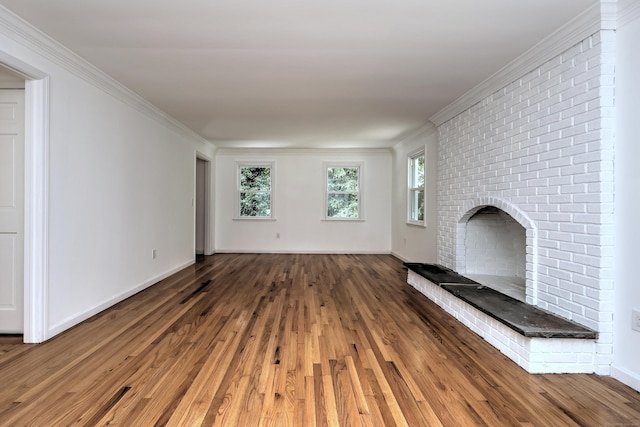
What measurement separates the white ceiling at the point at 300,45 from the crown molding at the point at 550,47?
0.22 feet

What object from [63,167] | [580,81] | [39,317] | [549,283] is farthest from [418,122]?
[39,317]

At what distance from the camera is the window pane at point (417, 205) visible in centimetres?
600

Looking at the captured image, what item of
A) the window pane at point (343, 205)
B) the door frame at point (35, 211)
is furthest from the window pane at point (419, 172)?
the door frame at point (35, 211)

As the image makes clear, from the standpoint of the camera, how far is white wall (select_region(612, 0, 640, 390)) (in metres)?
2.00

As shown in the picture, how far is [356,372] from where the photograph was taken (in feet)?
7.07

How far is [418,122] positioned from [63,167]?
4351mm

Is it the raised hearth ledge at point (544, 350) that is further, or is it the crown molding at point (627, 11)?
the raised hearth ledge at point (544, 350)

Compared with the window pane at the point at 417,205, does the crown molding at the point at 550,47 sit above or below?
above

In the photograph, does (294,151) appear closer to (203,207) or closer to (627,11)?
(203,207)

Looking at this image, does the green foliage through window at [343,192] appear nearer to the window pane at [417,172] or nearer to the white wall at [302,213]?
the white wall at [302,213]

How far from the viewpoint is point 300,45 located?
8.66 ft

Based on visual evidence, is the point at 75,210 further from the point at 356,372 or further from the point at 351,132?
the point at 351,132

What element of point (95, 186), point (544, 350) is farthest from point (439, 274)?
point (95, 186)

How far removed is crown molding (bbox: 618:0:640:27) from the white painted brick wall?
88 mm
